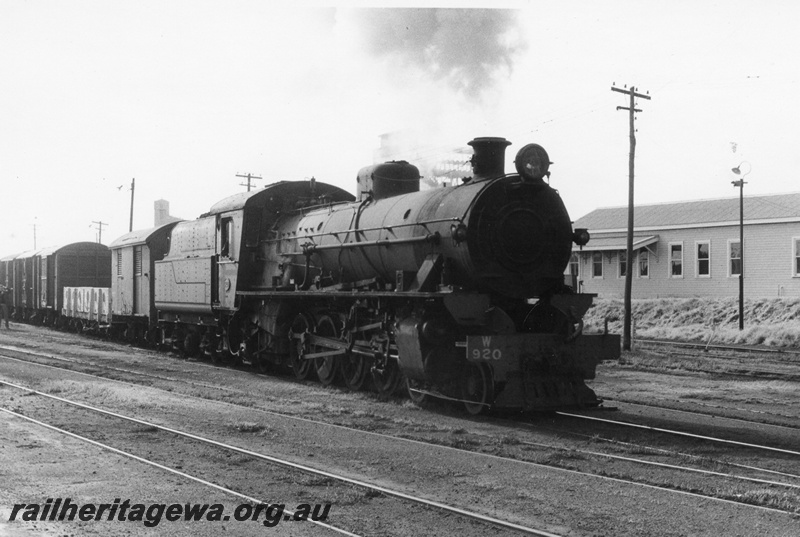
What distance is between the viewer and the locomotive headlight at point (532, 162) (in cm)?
1082

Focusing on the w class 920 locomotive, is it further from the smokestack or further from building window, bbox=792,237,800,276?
the smokestack

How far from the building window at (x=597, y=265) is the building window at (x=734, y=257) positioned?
269 inches

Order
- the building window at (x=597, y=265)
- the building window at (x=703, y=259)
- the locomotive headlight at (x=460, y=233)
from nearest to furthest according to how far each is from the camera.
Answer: the locomotive headlight at (x=460, y=233) < the building window at (x=703, y=259) < the building window at (x=597, y=265)

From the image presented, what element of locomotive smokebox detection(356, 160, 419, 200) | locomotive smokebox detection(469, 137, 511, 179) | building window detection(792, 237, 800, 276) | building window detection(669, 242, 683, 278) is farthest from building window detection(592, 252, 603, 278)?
locomotive smokebox detection(469, 137, 511, 179)

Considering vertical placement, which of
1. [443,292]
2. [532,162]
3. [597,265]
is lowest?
[443,292]

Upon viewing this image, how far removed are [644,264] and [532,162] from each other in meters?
26.8

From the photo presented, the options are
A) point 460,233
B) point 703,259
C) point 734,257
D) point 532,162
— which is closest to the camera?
point 460,233

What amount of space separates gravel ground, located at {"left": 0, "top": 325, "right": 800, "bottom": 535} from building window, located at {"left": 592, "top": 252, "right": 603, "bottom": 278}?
24.6m

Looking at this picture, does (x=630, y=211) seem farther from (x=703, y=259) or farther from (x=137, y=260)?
(x=137, y=260)

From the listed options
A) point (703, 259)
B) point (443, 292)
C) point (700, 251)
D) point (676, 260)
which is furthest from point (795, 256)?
point (443, 292)

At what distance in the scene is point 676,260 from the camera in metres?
34.5

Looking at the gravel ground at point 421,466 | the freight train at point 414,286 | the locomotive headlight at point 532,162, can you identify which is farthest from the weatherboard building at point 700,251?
the gravel ground at point 421,466

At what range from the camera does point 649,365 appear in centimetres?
1853

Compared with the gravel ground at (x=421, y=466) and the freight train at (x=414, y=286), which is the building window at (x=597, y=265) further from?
the gravel ground at (x=421, y=466)
